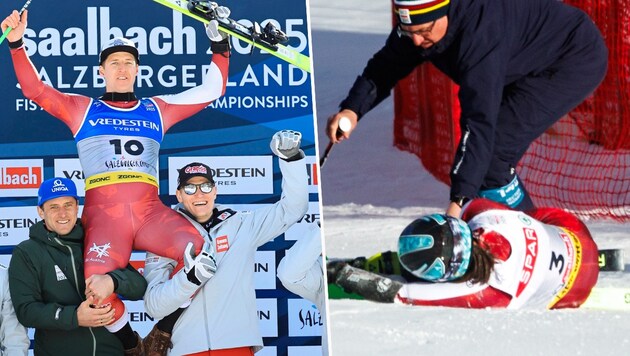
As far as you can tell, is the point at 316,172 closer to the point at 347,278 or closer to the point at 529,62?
the point at 347,278

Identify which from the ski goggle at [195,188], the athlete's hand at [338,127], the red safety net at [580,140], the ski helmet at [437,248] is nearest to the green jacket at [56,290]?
the ski goggle at [195,188]

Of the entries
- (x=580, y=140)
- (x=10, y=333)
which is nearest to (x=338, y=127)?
(x=10, y=333)

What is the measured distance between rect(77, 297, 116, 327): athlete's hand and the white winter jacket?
10 centimetres

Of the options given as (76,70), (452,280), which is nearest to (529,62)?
(452,280)

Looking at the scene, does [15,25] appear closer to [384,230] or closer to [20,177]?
[20,177]

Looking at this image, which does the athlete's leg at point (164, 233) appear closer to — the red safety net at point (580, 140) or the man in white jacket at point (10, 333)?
the man in white jacket at point (10, 333)

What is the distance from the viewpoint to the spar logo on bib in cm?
348

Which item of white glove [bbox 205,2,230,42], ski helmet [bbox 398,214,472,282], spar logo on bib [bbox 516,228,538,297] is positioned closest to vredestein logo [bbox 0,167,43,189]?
white glove [bbox 205,2,230,42]

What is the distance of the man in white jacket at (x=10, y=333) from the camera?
293cm

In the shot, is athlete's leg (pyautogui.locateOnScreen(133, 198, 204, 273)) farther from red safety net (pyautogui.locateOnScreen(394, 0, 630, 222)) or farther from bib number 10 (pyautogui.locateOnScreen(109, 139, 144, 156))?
red safety net (pyautogui.locateOnScreen(394, 0, 630, 222))

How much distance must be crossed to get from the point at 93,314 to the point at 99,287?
0.22 feet

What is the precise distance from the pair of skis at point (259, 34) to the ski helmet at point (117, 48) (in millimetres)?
182

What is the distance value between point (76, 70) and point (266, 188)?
0.56 m

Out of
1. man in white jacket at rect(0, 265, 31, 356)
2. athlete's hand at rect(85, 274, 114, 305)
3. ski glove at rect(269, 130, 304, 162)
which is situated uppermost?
ski glove at rect(269, 130, 304, 162)
